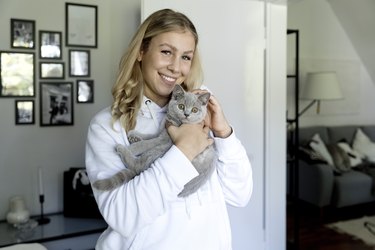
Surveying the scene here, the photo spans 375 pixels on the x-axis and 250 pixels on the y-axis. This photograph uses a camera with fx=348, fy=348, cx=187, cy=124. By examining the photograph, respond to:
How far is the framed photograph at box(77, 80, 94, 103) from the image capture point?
261 cm

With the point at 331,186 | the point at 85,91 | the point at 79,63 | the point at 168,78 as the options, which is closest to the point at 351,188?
the point at 331,186

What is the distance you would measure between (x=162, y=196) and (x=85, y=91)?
6.45ft

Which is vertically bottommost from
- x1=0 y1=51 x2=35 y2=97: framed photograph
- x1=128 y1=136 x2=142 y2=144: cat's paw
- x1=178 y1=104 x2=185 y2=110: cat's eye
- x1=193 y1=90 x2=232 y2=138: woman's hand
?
x1=128 y1=136 x2=142 y2=144: cat's paw

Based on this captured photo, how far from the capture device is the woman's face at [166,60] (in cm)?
104

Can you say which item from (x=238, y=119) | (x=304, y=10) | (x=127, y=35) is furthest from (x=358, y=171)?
(x=127, y=35)

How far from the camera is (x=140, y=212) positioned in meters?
0.84

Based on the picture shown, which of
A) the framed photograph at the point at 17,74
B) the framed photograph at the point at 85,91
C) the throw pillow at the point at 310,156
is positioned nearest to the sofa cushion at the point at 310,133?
the throw pillow at the point at 310,156

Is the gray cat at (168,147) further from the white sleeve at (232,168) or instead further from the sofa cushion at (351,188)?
the sofa cushion at (351,188)

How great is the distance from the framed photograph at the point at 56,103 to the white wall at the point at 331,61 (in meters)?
2.87

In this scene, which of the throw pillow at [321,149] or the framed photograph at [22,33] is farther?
the throw pillow at [321,149]

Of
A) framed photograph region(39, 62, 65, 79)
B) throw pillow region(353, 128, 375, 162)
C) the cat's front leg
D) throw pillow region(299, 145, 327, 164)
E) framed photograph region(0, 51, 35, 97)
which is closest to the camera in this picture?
the cat's front leg

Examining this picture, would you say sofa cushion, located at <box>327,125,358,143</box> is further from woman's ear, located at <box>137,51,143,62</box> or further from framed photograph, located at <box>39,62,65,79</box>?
woman's ear, located at <box>137,51,143,62</box>

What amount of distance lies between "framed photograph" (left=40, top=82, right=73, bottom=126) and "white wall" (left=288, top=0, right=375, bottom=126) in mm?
2875

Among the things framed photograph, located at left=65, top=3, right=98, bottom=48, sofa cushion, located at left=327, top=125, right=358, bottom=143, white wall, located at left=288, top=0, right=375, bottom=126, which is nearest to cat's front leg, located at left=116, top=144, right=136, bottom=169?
framed photograph, located at left=65, top=3, right=98, bottom=48
